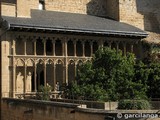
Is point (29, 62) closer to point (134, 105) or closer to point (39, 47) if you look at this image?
point (39, 47)

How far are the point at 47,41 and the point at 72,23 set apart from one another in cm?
253

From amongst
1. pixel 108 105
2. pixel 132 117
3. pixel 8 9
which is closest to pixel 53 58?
pixel 8 9

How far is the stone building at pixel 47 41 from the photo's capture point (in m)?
29.1

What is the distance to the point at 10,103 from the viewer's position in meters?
25.9

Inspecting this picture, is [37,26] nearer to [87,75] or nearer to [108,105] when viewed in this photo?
[87,75]

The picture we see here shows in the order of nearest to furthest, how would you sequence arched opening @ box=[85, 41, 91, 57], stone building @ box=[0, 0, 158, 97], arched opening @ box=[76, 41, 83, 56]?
stone building @ box=[0, 0, 158, 97] → arched opening @ box=[76, 41, 83, 56] → arched opening @ box=[85, 41, 91, 57]

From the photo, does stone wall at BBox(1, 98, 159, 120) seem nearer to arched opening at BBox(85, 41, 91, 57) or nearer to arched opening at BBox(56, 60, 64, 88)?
arched opening at BBox(56, 60, 64, 88)

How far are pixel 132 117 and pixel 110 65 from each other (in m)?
8.55

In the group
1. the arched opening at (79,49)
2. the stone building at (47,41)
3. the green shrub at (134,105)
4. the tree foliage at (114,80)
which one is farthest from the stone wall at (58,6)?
the green shrub at (134,105)

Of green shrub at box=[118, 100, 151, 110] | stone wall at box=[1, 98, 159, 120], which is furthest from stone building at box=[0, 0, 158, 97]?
green shrub at box=[118, 100, 151, 110]

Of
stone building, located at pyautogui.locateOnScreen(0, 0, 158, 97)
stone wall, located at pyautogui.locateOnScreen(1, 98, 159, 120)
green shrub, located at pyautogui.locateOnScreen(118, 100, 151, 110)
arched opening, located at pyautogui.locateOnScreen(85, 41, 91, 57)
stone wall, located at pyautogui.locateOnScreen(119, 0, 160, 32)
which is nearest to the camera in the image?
stone wall, located at pyautogui.locateOnScreen(1, 98, 159, 120)

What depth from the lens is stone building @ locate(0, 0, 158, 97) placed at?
29094 mm

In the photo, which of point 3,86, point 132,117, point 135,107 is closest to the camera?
point 132,117

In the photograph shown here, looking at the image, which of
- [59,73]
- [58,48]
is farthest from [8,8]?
[59,73]
